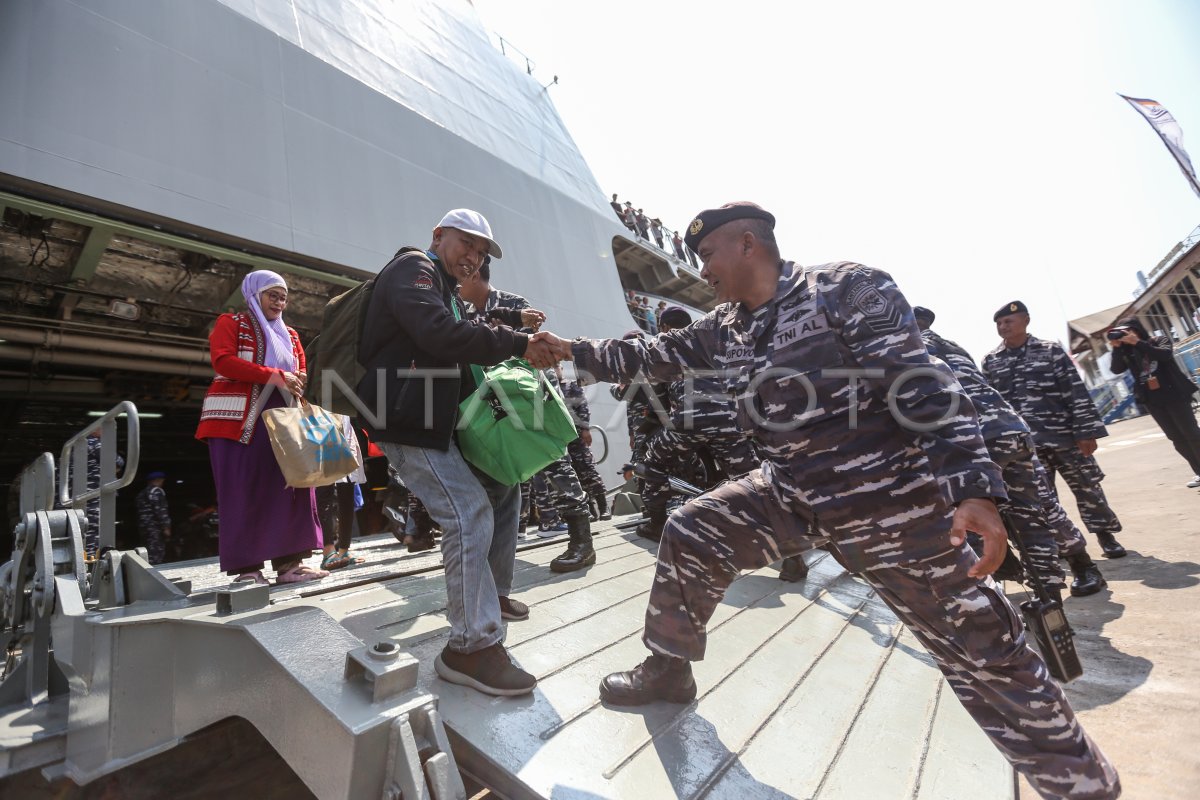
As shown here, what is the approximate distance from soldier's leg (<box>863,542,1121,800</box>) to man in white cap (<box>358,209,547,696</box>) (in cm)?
117

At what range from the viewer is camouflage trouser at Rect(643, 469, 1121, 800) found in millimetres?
1339

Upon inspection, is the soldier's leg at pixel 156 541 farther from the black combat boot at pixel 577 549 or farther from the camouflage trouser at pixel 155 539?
the black combat boot at pixel 577 549

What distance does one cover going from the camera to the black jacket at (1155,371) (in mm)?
4695

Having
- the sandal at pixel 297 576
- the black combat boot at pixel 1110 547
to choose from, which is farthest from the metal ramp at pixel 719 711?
the black combat boot at pixel 1110 547

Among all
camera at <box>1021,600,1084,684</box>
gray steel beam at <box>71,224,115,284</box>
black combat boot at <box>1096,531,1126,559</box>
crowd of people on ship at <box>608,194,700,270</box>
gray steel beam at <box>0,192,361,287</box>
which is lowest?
black combat boot at <box>1096,531,1126,559</box>

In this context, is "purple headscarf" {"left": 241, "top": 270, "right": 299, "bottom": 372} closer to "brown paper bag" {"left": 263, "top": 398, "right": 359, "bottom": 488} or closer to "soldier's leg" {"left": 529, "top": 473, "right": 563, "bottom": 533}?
"brown paper bag" {"left": 263, "top": 398, "right": 359, "bottom": 488}

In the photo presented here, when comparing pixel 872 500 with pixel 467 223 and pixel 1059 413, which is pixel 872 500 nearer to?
pixel 467 223

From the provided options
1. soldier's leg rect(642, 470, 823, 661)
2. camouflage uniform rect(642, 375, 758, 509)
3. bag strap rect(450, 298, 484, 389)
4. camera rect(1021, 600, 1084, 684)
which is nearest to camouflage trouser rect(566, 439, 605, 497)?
camouflage uniform rect(642, 375, 758, 509)

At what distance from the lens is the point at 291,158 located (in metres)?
5.67

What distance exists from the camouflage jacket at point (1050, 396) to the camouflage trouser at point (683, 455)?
236cm

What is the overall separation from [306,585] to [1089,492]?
5.26 m

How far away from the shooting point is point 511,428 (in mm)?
1873

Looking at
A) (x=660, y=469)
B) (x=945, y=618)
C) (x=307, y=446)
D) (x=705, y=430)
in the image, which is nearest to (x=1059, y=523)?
(x=705, y=430)

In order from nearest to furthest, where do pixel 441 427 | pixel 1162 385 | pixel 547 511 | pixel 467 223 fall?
pixel 441 427
pixel 467 223
pixel 547 511
pixel 1162 385
